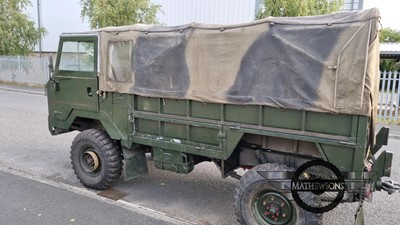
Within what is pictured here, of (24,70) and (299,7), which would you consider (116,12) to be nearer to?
(299,7)

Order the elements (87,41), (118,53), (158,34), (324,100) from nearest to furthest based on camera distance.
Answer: (324,100) < (158,34) < (118,53) < (87,41)

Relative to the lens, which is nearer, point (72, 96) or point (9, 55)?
point (72, 96)

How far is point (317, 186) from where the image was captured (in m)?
3.70

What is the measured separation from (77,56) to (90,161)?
1.63 metres

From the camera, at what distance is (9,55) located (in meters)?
23.5

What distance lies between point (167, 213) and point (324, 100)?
2.45 metres

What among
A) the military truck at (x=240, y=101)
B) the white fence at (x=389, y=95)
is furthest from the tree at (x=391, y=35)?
the military truck at (x=240, y=101)

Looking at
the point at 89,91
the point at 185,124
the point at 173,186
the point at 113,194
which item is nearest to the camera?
the point at 185,124

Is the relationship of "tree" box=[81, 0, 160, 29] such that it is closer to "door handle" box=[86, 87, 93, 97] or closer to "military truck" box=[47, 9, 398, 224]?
"military truck" box=[47, 9, 398, 224]

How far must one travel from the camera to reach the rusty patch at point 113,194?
191 inches

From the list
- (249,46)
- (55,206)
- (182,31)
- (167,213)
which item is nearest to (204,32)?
(182,31)

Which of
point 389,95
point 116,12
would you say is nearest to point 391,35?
point 389,95

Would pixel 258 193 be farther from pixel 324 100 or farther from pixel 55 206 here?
pixel 55 206

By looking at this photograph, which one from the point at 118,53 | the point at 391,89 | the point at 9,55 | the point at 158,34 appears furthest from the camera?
the point at 9,55
